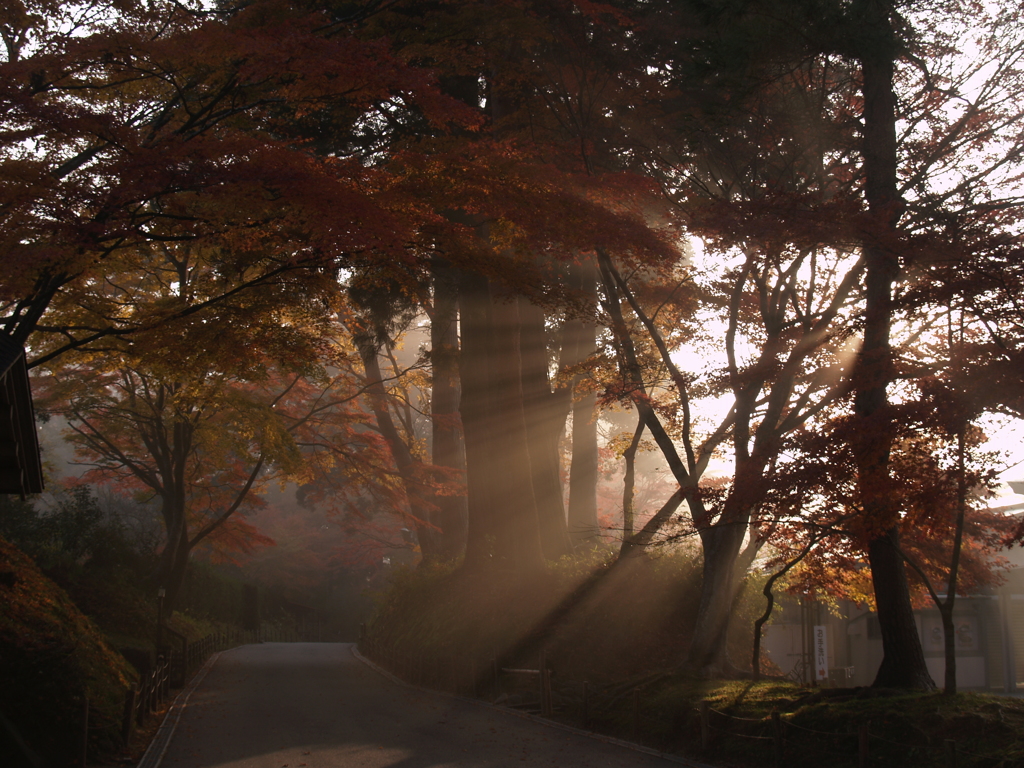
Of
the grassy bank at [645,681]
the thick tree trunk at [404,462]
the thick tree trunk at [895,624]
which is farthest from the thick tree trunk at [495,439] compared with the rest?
the thick tree trunk at [895,624]

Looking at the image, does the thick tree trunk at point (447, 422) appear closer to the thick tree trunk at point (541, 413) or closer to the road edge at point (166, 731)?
the thick tree trunk at point (541, 413)

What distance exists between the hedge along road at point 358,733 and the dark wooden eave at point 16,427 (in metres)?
3.87

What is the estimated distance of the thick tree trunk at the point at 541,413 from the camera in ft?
63.5

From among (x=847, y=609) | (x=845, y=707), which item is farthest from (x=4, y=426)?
(x=847, y=609)

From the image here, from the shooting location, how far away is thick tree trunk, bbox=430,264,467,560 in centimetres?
2077

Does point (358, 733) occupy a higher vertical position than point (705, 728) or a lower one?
lower

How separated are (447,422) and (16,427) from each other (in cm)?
1700

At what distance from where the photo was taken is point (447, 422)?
80.2 ft

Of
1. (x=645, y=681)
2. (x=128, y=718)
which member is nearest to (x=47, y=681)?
(x=128, y=718)

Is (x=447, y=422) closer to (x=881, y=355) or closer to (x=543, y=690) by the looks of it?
(x=543, y=690)

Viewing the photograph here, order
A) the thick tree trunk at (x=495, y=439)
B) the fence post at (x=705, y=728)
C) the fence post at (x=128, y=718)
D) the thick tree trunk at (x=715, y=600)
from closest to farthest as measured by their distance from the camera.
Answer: the fence post at (x=705, y=728), the fence post at (x=128, y=718), the thick tree trunk at (x=715, y=600), the thick tree trunk at (x=495, y=439)

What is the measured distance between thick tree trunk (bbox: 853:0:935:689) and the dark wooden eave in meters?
8.14

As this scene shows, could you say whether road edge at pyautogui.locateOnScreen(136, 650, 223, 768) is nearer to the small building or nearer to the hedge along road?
the hedge along road

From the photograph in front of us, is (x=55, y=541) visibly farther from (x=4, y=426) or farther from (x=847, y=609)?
(x=847, y=609)
